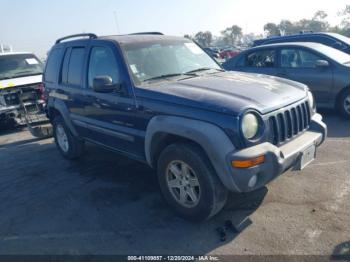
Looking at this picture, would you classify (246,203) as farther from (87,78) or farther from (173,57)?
(87,78)

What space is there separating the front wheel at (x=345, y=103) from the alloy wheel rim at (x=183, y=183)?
14.9ft

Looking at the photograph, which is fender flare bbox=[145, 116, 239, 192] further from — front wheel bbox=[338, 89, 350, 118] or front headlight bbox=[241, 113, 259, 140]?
front wheel bbox=[338, 89, 350, 118]

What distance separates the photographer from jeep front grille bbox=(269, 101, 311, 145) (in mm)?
3299

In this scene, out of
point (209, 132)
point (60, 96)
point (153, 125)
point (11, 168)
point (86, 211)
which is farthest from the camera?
point (11, 168)

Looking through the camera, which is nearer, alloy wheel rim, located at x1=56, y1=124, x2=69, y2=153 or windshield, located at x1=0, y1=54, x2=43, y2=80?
alloy wheel rim, located at x1=56, y1=124, x2=69, y2=153

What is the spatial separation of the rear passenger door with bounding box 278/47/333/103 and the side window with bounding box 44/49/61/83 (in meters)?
4.57

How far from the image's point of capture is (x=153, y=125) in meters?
3.62

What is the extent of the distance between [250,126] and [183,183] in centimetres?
94

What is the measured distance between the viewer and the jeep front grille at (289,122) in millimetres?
3299

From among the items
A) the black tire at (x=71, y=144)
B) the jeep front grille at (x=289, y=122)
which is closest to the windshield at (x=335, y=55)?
the jeep front grille at (x=289, y=122)

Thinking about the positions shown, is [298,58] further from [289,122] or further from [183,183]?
[183,183]

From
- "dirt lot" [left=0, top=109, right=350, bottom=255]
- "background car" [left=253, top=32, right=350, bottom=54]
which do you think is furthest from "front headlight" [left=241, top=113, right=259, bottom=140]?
"background car" [left=253, top=32, right=350, bottom=54]

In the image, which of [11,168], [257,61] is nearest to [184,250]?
[11,168]

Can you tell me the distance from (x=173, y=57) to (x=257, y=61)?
398 cm
